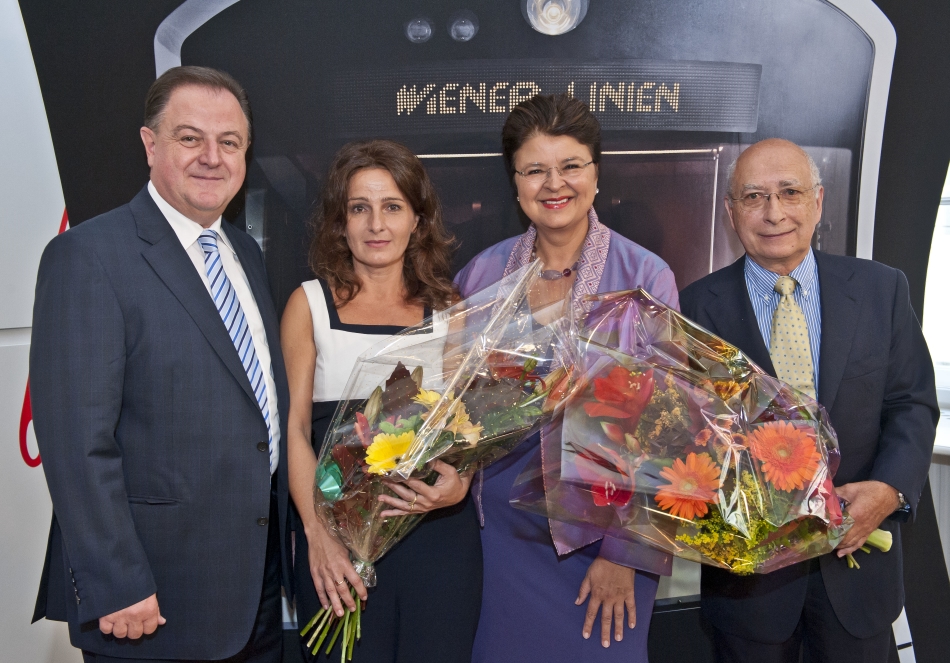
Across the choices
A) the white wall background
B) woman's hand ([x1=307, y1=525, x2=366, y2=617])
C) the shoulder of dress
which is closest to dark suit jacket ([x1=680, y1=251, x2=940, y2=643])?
the shoulder of dress

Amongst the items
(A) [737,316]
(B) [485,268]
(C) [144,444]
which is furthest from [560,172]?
(C) [144,444]

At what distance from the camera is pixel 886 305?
2082 mm

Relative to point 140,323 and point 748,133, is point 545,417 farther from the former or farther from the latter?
point 748,133

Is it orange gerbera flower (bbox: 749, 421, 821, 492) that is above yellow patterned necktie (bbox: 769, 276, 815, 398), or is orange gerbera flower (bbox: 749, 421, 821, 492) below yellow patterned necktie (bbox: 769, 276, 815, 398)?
below

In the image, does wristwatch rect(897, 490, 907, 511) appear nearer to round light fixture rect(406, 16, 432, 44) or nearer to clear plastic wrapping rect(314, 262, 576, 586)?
clear plastic wrapping rect(314, 262, 576, 586)

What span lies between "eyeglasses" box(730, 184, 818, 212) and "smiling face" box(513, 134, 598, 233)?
479 mm

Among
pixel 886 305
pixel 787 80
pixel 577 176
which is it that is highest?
pixel 787 80

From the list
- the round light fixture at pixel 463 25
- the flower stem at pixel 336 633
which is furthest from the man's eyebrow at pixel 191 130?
the flower stem at pixel 336 633

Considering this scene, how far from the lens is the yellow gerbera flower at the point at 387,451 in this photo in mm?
1490

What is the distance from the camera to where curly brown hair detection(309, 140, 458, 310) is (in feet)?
6.91

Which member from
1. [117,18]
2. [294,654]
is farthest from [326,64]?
[294,654]

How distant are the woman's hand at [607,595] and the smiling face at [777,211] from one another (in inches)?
40.5

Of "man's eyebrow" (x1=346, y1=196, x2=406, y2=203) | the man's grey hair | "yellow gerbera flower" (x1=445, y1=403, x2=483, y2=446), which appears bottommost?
"yellow gerbera flower" (x1=445, y1=403, x2=483, y2=446)

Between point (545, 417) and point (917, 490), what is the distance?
3.86ft
